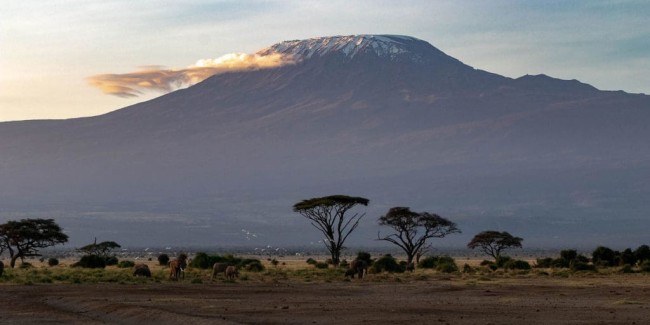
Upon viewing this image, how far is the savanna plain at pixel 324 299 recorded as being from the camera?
99.4 ft

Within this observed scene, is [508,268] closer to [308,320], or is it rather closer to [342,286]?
[342,286]

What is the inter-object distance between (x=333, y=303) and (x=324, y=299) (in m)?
2.24

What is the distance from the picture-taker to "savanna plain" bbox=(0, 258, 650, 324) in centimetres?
3030

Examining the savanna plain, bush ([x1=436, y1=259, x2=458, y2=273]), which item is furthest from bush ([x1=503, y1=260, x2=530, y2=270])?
the savanna plain

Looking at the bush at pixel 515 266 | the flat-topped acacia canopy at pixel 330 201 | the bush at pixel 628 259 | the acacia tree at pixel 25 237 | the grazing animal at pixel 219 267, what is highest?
the flat-topped acacia canopy at pixel 330 201

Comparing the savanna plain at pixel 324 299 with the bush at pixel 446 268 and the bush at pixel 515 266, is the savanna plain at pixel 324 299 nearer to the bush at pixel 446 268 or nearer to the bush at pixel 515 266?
the bush at pixel 446 268

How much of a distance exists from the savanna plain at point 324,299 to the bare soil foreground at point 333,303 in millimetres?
29

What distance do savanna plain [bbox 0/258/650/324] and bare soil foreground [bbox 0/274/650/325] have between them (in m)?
0.03

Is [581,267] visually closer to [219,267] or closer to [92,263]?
[219,267]

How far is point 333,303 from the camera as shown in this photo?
3603 cm

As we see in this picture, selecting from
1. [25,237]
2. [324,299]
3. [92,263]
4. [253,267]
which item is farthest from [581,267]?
[25,237]

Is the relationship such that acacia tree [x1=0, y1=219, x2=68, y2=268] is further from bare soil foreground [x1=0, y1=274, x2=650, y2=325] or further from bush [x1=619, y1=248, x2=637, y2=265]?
bush [x1=619, y1=248, x2=637, y2=265]

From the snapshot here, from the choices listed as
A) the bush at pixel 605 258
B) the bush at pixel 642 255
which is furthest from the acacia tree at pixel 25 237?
the bush at pixel 642 255

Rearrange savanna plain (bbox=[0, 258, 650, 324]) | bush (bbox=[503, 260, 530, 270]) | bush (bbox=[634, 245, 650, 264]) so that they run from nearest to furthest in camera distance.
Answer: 1. savanna plain (bbox=[0, 258, 650, 324])
2. bush (bbox=[503, 260, 530, 270])
3. bush (bbox=[634, 245, 650, 264])
